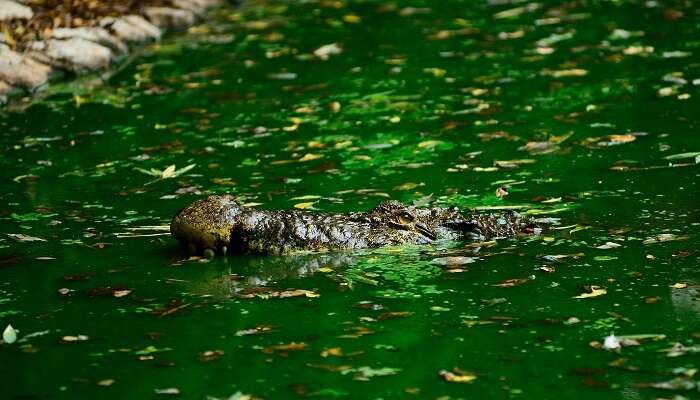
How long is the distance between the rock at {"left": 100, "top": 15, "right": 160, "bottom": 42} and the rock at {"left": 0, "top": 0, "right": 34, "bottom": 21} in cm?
64

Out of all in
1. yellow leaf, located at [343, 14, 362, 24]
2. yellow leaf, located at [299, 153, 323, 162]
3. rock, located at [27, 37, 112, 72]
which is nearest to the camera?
yellow leaf, located at [299, 153, 323, 162]

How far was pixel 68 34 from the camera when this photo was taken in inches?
342

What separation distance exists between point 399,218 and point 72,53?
15.0 ft

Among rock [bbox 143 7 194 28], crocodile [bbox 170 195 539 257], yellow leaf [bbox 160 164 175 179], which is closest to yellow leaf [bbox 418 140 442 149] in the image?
yellow leaf [bbox 160 164 175 179]

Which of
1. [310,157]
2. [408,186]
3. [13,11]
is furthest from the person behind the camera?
[13,11]

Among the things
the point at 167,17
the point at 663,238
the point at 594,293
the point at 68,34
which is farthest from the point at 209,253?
the point at 167,17

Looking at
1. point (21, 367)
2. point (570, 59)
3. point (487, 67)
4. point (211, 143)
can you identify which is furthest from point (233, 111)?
point (21, 367)

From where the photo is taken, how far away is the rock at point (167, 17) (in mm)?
9797

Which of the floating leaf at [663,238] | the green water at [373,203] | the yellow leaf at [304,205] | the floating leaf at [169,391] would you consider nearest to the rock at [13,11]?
the green water at [373,203]

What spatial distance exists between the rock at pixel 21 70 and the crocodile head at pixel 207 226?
11.9 feet

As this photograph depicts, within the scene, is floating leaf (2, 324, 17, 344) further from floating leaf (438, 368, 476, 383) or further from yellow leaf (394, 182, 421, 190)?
yellow leaf (394, 182, 421, 190)

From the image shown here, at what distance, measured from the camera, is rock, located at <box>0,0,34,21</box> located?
28.0 ft

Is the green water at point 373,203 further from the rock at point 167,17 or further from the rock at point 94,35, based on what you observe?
the rock at point 167,17

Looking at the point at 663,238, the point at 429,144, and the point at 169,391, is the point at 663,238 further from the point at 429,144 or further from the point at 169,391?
the point at 169,391
